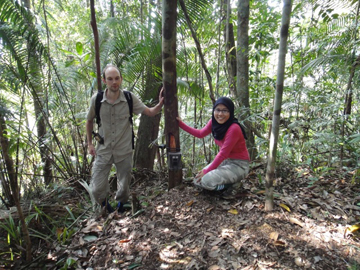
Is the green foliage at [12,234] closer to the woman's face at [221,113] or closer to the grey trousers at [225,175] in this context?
the grey trousers at [225,175]

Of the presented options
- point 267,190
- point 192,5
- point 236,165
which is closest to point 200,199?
point 236,165

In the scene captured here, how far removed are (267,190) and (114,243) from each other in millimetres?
1864

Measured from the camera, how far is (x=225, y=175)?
3.10 metres

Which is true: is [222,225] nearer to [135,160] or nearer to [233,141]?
[233,141]

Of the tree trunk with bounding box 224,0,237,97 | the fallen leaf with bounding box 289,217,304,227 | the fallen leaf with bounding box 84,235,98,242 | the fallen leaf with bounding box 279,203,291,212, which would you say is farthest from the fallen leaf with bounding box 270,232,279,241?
the tree trunk with bounding box 224,0,237,97

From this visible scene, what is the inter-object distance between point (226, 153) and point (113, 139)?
1595 mm

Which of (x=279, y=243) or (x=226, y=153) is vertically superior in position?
(x=226, y=153)

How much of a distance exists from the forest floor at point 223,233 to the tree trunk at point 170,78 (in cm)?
61

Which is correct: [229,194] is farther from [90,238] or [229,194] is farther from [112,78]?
[112,78]

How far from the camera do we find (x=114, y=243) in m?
2.59

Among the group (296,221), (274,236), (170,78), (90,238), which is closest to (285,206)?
(296,221)

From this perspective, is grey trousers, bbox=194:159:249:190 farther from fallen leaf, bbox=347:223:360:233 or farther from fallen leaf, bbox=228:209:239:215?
fallen leaf, bbox=347:223:360:233

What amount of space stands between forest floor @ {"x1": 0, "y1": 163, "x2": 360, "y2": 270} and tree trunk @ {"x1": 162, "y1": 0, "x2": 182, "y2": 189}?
612 millimetres

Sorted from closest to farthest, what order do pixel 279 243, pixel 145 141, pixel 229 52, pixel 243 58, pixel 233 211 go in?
1. pixel 279 243
2. pixel 233 211
3. pixel 229 52
4. pixel 243 58
5. pixel 145 141
